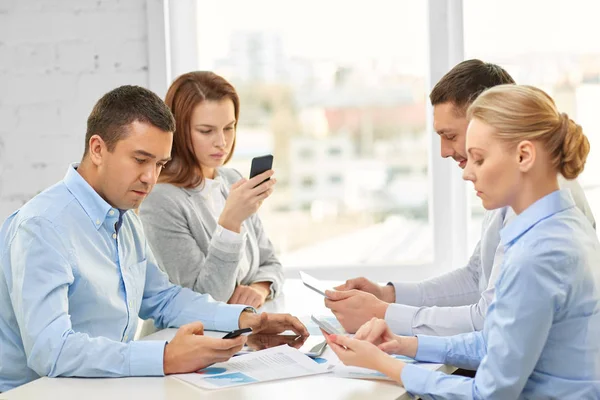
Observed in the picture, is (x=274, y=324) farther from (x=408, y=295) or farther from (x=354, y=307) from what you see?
(x=408, y=295)

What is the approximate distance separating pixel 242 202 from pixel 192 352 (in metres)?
0.72

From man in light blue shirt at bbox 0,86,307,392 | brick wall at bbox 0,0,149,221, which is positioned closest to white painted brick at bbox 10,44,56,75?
brick wall at bbox 0,0,149,221

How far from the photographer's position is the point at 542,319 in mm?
1348

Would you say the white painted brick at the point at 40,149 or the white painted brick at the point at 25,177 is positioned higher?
the white painted brick at the point at 40,149

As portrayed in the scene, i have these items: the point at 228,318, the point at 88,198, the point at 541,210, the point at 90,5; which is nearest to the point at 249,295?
the point at 228,318

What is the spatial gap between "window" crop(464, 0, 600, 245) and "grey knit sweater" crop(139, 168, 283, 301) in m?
1.35

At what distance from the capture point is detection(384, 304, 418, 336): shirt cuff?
5.96 ft

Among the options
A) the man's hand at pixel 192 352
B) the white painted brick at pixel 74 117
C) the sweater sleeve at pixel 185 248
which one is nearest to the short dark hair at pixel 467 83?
the sweater sleeve at pixel 185 248

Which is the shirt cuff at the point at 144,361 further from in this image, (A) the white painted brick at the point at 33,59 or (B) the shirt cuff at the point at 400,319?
(A) the white painted brick at the point at 33,59

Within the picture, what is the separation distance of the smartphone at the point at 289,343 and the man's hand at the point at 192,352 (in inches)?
5.9

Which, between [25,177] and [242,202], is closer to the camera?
[242,202]

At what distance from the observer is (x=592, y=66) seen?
330 centimetres

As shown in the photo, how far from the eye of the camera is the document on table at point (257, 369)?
1.52 meters

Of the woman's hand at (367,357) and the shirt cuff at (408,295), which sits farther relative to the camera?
the shirt cuff at (408,295)
